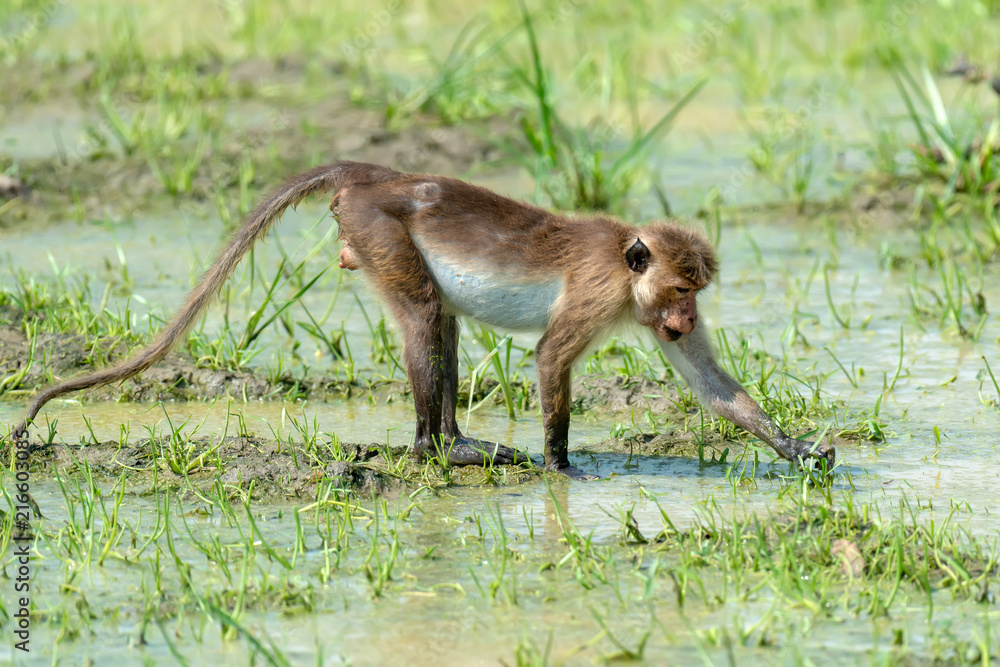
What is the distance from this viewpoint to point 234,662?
154 inches

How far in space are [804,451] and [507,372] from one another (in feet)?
4.88

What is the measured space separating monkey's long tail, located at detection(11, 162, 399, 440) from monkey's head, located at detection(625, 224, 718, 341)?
122cm

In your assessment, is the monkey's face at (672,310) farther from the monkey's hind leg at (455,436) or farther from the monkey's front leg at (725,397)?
the monkey's hind leg at (455,436)

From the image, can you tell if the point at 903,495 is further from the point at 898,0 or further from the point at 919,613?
the point at 898,0

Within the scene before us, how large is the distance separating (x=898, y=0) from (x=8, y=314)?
10.7 meters

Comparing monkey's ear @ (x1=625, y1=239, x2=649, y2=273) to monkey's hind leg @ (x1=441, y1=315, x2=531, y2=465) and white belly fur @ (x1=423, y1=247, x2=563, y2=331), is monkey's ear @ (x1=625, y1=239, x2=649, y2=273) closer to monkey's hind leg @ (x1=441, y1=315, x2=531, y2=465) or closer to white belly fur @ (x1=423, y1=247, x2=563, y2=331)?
white belly fur @ (x1=423, y1=247, x2=563, y2=331)

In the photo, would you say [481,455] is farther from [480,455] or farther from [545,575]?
[545,575]

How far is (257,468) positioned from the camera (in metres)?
5.41

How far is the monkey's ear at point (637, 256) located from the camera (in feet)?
18.3

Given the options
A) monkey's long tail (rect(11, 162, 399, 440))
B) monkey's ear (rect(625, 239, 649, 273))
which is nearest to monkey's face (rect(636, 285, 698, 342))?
monkey's ear (rect(625, 239, 649, 273))

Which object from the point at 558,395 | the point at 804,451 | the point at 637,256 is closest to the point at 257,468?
the point at 558,395

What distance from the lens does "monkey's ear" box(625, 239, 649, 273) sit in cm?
559

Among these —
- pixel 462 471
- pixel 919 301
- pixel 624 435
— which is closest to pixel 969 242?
pixel 919 301

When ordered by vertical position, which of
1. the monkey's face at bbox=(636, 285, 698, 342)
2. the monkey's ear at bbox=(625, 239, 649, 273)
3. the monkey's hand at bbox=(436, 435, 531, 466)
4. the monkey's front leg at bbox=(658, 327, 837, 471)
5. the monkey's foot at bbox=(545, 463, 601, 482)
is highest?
the monkey's ear at bbox=(625, 239, 649, 273)
